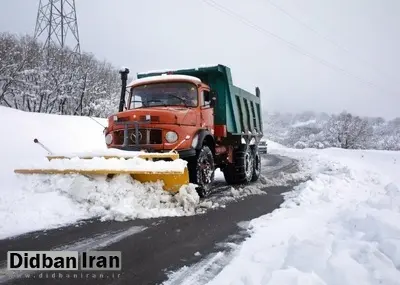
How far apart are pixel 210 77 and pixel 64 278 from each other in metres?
7.00

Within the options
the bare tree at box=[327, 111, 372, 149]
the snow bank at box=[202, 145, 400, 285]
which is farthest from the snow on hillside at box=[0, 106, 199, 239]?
the bare tree at box=[327, 111, 372, 149]

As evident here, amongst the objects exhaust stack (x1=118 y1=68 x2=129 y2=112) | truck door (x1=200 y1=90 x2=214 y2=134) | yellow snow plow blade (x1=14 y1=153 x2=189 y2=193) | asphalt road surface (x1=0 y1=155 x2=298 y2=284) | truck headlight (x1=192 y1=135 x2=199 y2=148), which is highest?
exhaust stack (x1=118 y1=68 x2=129 y2=112)

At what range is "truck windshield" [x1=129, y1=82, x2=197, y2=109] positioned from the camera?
7.78 metres

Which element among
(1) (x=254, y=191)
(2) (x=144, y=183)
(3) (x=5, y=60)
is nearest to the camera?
(2) (x=144, y=183)

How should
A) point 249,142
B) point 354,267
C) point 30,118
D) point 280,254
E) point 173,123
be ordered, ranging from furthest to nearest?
point 30,118, point 249,142, point 173,123, point 280,254, point 354,267

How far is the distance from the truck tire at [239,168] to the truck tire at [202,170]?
2.50 meters

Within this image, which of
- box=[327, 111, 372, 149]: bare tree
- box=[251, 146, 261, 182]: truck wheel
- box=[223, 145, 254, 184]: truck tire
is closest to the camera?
box=[223, 145, 254, 184]: truck tire

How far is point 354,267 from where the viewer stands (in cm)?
284

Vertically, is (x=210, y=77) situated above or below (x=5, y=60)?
below

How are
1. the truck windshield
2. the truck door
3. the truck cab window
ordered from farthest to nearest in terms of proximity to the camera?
the truck cab window → the truck door → the truck windshield

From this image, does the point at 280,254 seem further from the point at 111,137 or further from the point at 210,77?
the point at 210,77

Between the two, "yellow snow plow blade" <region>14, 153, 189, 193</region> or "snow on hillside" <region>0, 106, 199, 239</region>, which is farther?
"yellow snow plow blade" <region>14, 153, 189, 193</region>

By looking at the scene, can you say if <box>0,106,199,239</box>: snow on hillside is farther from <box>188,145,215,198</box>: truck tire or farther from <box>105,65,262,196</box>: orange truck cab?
<box>105,65,262,196</box>: orange truck cab

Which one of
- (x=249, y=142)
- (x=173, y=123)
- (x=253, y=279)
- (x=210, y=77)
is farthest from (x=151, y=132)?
(x=249, y=142)
